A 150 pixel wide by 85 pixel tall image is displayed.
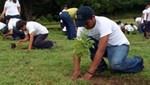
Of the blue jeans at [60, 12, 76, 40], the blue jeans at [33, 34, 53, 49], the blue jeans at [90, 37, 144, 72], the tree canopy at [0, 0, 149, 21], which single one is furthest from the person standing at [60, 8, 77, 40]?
the tree canopy at [0, 0, 149, 21]

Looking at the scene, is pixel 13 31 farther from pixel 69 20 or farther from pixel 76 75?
pixel 76 75

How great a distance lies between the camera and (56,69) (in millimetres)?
8000

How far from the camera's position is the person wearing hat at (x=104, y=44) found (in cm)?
677

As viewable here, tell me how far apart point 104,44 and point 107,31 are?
0.78ft

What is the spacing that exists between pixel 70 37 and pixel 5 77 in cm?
793

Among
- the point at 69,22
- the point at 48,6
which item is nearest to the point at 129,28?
the point at 69,22

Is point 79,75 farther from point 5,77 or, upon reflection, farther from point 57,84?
point 5,77

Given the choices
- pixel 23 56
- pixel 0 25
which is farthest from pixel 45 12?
pixel 23 56

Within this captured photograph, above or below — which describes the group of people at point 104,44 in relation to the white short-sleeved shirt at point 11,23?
above

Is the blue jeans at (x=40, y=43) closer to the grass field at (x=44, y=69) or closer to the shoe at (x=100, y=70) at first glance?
the grass field at (x=44, y=69)

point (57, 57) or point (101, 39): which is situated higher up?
point (101, 39)

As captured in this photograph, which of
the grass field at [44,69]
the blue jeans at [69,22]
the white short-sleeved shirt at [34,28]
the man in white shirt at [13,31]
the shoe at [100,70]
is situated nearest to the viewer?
the grass field at [44,69]

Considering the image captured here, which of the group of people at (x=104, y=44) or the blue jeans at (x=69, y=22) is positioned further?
the blue jeans at (x=69, y=22)

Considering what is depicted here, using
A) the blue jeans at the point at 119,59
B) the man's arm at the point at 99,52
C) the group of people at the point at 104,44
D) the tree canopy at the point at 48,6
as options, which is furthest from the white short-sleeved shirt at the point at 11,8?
the tree canopy at the point at 48,6
